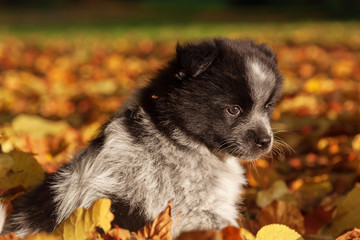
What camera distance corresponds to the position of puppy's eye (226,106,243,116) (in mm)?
2818

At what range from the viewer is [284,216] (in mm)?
2928

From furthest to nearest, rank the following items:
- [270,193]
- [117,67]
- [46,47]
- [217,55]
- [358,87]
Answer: [46,47], [117,67], [358,87], [270,193], [217,55]

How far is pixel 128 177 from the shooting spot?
262 centimetres

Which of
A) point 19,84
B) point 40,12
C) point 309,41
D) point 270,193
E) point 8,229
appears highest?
point 8,229

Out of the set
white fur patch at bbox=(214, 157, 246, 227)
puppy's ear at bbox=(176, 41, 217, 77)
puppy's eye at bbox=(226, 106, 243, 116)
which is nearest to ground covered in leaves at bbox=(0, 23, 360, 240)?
white fur patch at bbox=(214, 157, 246, 227)

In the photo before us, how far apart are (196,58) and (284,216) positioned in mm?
1123

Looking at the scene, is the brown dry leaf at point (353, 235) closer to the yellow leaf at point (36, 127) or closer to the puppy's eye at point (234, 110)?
the puppy's eye at point (234, 110)

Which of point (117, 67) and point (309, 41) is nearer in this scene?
point (117, 67)

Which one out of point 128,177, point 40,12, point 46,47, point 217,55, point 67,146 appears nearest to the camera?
point 128,177

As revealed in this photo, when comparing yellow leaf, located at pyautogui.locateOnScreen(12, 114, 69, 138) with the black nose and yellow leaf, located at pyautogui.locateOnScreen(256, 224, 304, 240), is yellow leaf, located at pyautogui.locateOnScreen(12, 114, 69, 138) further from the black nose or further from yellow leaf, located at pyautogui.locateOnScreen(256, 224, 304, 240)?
yellow leaf, located at pyautogui.locateOnScreen(256, 224, 304, 240)

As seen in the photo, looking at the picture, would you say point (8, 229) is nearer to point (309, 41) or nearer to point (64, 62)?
point (64, 62)

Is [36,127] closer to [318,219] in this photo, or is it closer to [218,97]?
[218,97]

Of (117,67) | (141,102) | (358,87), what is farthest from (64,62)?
(141,102)

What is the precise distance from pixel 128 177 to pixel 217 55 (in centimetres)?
90
